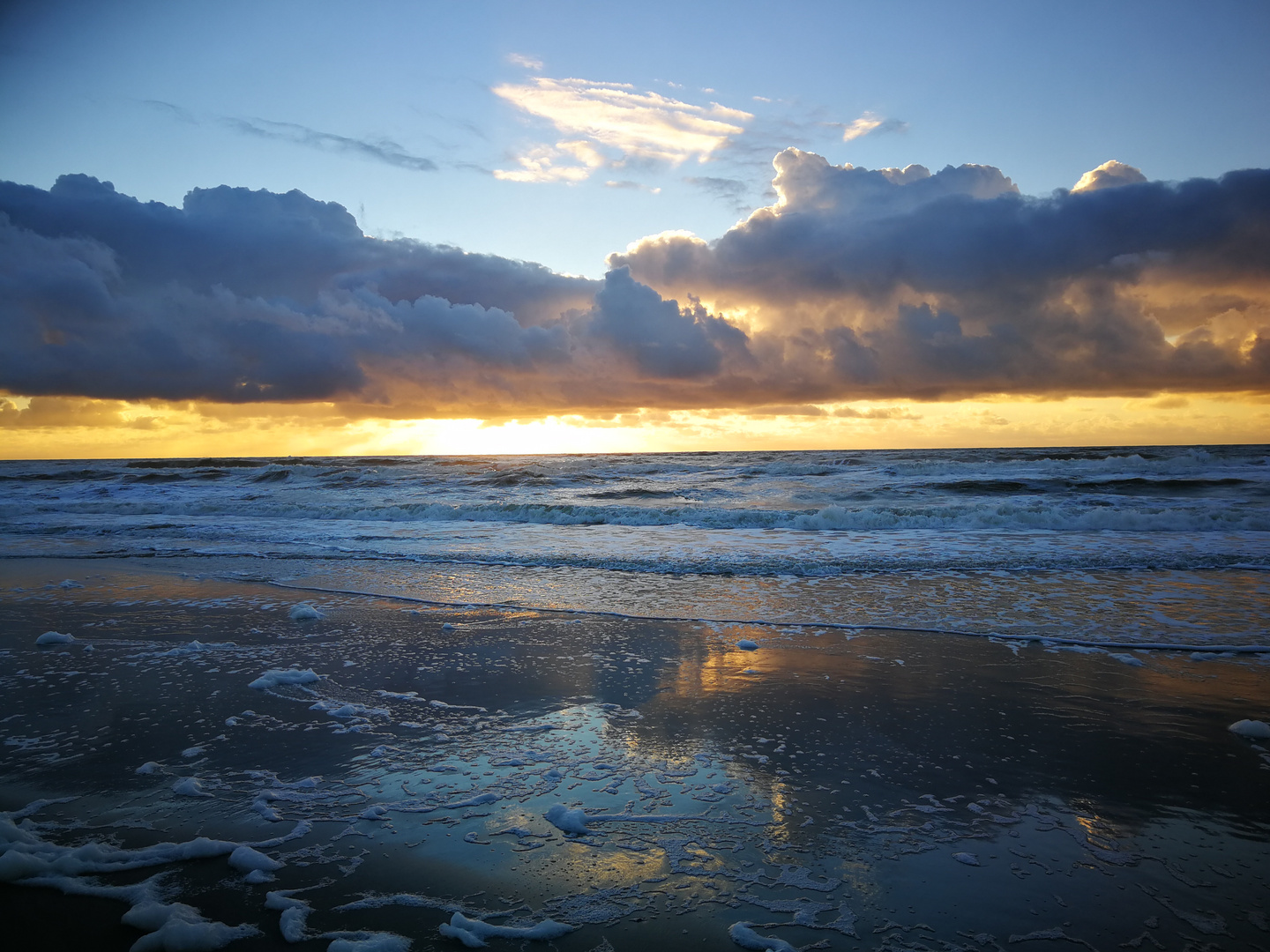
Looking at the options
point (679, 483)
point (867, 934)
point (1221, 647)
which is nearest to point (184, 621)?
point (867, 934)

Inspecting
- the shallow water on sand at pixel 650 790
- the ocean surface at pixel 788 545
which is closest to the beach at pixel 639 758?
the shallow water on sand at pixel 650 790

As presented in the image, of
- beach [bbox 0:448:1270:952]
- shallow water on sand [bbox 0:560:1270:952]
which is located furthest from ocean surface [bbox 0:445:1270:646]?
shallow water on sand [bbox 0:560:1270:952]

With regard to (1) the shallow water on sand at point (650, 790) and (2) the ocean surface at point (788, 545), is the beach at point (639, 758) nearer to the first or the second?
(1) the shallow water on sand at point (650, 790)

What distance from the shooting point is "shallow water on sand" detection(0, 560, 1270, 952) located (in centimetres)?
263

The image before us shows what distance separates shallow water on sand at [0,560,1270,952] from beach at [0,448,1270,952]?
0.07 feet

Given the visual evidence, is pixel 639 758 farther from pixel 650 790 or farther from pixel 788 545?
pixel 788 545

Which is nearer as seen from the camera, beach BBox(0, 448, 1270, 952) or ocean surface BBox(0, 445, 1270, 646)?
beach BBox(0, 448, 1270, 952)

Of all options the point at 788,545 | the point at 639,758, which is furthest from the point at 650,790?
the point at 788,545

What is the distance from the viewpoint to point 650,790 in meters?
3.63

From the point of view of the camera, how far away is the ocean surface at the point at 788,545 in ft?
27.1

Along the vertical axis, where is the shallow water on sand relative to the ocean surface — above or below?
above

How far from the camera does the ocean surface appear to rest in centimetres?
827

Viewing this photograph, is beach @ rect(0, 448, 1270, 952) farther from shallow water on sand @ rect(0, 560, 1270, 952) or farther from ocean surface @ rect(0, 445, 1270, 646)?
ocean surface @ rect(0, 445, 1270, 646)

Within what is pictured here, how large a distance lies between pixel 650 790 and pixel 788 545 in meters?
10.6
